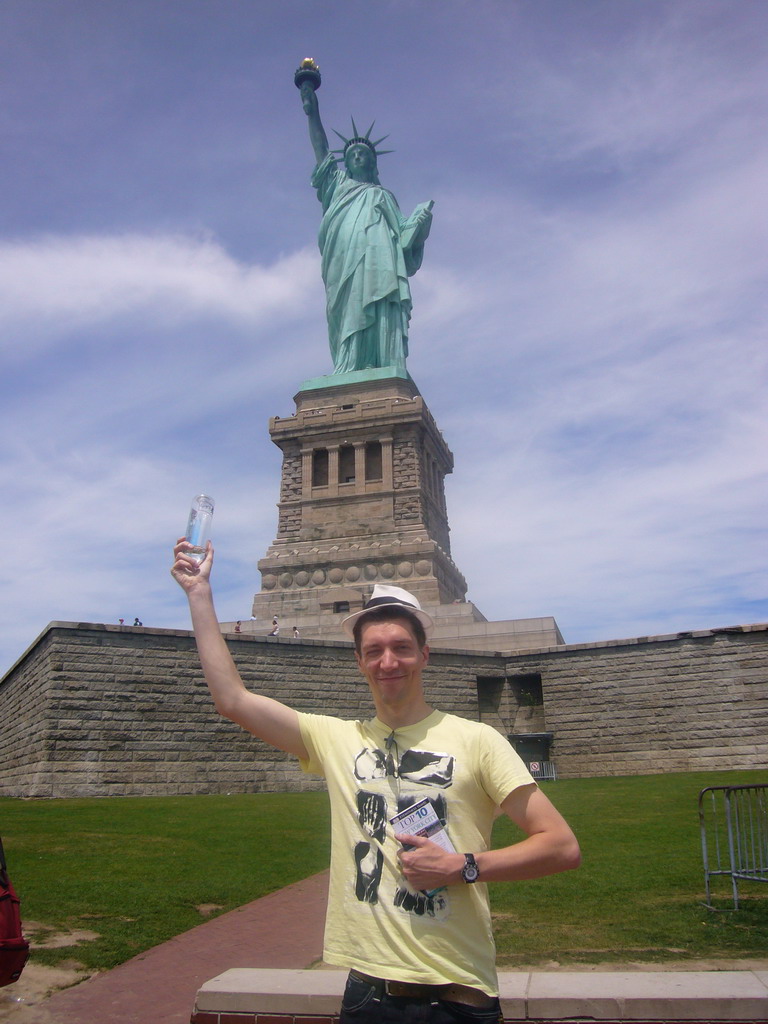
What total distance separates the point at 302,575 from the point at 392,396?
26.7 ft

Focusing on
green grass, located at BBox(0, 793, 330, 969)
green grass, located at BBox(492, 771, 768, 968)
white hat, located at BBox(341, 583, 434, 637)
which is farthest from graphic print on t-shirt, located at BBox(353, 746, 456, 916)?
green grass, located at BBox(0, 793, 330, 969)

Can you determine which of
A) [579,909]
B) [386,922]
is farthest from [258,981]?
[579,909]

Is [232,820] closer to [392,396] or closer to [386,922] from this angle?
[386,922]

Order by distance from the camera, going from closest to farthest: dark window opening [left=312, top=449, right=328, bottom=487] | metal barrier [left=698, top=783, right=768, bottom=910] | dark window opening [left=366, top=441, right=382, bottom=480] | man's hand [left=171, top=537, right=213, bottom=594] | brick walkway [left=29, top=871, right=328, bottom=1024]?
man's hand [left=171, top=537, right=213, bottom=594], brick walkway [left=29, top=871, right=328, bottom=1024], metal barrier [left=698, top=783, right=768, bottom=910], dark window opening [left=366, top=441, right=382, bottom=480], dark window opening [left=312, top=449, right=328, bottom=487]

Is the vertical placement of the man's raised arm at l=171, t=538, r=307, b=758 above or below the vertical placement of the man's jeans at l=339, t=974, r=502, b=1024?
above

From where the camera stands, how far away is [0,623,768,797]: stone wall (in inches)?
712

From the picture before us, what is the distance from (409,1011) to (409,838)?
470 mm

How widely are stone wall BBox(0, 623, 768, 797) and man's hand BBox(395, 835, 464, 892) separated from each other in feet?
55.2

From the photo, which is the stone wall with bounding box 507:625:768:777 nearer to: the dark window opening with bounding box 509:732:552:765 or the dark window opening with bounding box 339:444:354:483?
the dark window opening with bounding box 509:732:552:765

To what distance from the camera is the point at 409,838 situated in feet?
7.97

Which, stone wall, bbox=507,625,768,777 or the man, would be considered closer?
the man

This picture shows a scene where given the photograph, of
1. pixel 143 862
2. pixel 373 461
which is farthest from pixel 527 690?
pixel 143 862

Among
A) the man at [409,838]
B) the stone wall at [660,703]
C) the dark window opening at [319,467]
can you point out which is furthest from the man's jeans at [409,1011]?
the dark window opening at [319,467]

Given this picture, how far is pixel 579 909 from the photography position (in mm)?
7219
